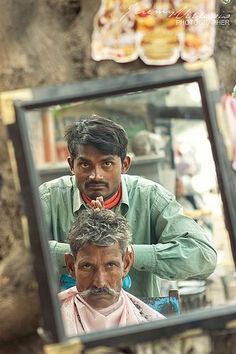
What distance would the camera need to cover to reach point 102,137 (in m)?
0.81

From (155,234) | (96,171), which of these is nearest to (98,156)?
(96,171)

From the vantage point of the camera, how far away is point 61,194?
809 mm

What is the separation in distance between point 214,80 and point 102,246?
0.27m

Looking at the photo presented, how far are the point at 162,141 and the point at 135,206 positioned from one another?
0.33 ft

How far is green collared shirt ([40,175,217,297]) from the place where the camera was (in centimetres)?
81

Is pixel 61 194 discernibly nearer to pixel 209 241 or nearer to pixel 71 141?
pixel 71 141

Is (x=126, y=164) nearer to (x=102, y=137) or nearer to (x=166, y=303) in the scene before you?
(x=102, y=137)

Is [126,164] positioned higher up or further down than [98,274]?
higher up

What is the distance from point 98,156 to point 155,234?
0.45 feet

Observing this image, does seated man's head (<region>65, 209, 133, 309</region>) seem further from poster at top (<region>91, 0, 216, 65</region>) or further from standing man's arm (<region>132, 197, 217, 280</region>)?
poster at top (<region>91, 0, 216, 65</region>)

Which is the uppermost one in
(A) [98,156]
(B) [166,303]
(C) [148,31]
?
(C) [148,31]

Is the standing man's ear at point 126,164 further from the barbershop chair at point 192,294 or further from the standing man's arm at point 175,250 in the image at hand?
the barbershop chair at point 192,294

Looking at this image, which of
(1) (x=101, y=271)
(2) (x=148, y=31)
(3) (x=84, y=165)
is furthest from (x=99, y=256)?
(2) (x=148, y=31)

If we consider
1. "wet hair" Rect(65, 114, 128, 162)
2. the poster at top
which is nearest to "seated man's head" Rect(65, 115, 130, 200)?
"wet hair" Rect(65, 114, 128, 162)
